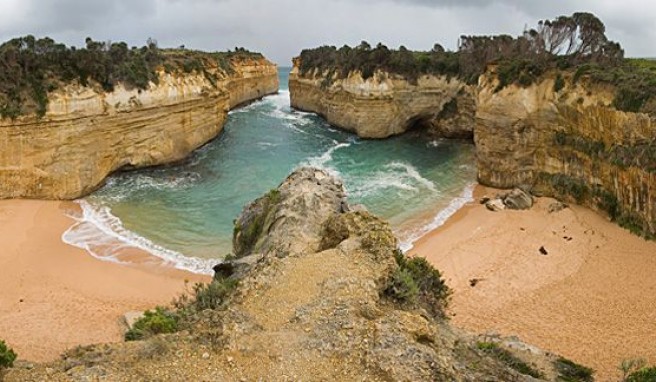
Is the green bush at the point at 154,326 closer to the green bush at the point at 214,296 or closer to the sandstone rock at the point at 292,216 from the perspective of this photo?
the green bush at the point at 214,296

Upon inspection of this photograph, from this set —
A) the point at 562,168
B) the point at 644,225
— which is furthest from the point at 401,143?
the point at 644,225

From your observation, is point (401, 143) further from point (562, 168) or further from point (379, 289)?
point (379, 289)

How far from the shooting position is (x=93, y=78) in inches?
1203

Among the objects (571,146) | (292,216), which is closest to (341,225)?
(292,216)

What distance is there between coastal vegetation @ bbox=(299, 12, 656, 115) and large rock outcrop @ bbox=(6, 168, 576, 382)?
17.9m

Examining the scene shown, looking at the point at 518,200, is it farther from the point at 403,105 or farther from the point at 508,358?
the point at 403,105

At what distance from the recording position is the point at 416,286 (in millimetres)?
10969

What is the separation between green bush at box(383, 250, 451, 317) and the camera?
10.0 metres

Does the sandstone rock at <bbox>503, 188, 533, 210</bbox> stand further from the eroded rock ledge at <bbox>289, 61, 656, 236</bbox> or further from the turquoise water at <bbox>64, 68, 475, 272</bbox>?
the turquoise water at <bbox>64, 68, 475, 272</bbox>

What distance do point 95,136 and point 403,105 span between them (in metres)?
28.2

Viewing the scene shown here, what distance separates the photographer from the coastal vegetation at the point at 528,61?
24438mm

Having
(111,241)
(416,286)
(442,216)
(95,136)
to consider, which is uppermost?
(95,136)

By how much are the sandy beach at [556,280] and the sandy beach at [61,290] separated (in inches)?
421

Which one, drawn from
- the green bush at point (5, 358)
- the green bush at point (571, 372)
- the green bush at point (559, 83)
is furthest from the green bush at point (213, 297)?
the green bush at point (559, 83)
